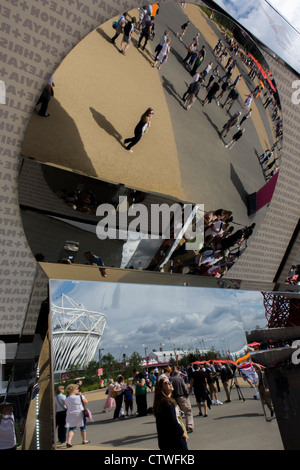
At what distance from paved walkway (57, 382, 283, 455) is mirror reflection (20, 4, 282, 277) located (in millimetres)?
608

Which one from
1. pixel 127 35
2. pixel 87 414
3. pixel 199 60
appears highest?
pixel 199 60

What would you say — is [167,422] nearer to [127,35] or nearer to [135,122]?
[135,122]

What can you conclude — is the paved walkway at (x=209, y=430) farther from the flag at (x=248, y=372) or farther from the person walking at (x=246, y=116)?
the person walking at (x=246, y=116)

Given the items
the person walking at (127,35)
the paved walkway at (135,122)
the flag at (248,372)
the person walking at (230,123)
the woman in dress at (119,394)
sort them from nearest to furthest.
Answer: the woman in dress at (119,394) < the paved walkway at (135,122) < the person walking at (127,35) < the flag at (248,372) < the person walking at (230,123)

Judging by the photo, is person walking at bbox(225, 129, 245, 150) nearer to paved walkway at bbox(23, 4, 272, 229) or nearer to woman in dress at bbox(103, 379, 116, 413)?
paved walkway at bbox(23, 4, 272, 229)

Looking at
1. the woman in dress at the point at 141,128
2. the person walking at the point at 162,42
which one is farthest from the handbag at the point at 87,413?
the person walking at the point at 162,42

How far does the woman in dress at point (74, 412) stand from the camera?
1.08m

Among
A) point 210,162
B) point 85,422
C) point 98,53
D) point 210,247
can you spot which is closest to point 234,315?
point 210,247

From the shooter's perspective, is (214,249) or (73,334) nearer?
(73,334)

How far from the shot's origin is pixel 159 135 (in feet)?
5.09

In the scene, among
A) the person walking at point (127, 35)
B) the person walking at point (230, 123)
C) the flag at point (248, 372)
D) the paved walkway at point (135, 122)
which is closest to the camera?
the paved walkway at point (135, 122)

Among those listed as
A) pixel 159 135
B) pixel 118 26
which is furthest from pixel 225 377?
pixel 118 26

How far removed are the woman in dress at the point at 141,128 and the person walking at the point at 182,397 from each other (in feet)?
3.20

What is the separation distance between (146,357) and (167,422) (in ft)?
0.78
